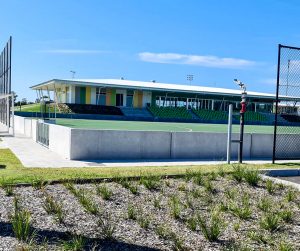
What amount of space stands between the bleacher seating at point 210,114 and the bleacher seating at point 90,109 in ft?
34.4

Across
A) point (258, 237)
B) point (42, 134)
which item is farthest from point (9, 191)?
point (42, 134)

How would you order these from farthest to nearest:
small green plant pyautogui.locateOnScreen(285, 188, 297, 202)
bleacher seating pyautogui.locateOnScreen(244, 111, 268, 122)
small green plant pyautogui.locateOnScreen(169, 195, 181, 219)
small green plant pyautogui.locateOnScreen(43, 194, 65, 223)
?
bleacher seating pyautogui.locateOnScreen(244, 111, 268, 122) < small green plant pyautogui.locateOnScreen(285, 188, 297, 202) < small green plant pyautogui.locateOnScreen(169, 195, 181, 219) < small green plant pyautogui.locateOnScreen(43, 194, 65, 223)

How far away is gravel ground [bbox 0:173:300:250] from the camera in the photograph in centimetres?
488

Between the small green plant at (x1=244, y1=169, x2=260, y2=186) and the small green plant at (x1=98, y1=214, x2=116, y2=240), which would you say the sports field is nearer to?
the small green plant at (x1=244, y1=169, x2=260, y2=186)

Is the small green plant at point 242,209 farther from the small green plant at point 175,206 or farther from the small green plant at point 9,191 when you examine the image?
the small green plant at point 9,191

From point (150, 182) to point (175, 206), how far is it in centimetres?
137

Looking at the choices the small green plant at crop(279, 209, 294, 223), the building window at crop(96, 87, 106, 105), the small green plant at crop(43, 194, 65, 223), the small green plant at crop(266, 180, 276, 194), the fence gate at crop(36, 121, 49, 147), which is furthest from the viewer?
the building window at crop(96, 87, 106, 105)

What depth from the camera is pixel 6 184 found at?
7.03 meters

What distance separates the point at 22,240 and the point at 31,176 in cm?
352

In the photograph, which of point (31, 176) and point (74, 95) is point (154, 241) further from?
point (74, 95)

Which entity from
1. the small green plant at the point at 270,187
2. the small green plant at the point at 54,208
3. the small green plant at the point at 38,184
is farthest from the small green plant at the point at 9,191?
the small green plant at the point at 270,187

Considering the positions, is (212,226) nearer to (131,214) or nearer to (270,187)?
(131,214)

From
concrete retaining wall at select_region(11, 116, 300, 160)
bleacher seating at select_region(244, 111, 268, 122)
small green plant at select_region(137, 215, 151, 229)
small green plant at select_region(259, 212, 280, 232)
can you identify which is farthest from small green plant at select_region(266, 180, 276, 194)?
bleacher seating at select_region(244, 111, 268, 122)

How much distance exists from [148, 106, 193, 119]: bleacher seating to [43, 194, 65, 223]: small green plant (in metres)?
42.2
